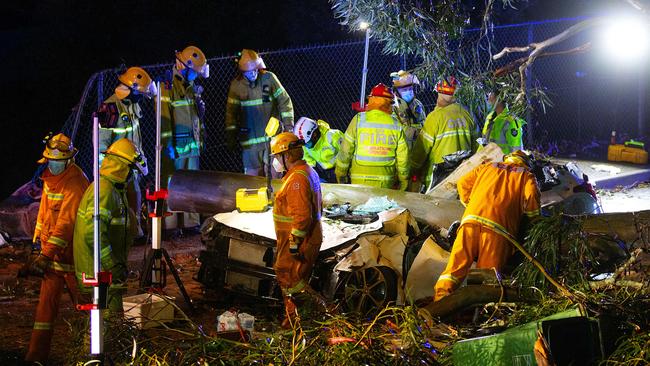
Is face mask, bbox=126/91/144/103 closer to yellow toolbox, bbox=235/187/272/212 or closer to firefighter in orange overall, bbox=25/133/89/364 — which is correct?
yellow toolbox, bbox=235/187/272/212

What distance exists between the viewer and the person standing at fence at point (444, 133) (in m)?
10.2

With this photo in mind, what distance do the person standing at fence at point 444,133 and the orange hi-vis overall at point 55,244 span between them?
4.55 m

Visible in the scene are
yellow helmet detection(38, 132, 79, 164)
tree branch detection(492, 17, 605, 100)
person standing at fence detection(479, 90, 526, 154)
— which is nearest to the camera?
yellow helmet detection(38, 132, 79, 164)

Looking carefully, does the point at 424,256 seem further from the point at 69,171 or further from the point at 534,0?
the point at 534,0

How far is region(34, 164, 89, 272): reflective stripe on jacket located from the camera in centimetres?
701

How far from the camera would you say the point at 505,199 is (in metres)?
7.11

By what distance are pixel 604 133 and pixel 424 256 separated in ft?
36.9

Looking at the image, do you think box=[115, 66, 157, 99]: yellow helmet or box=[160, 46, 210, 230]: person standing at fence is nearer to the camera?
box=[115, 66, 157, 99]: yellow helmet

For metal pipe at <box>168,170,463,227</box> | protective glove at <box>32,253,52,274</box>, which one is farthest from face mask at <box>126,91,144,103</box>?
protective glove at <box>32,253,52,274</box>

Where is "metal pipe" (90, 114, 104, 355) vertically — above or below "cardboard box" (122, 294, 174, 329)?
above

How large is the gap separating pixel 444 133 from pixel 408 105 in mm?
1311

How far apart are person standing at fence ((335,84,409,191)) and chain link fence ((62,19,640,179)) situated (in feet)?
10.6

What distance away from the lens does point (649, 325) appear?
4.26 metres

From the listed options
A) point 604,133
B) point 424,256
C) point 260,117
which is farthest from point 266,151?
point 604,133
